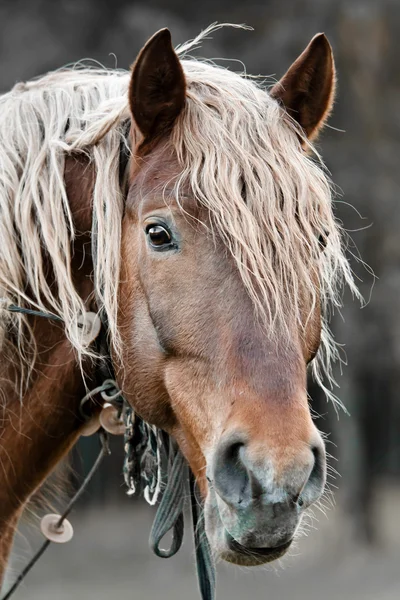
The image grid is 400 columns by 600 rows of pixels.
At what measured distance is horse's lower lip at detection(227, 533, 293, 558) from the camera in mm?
2180

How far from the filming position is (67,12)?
9.35 m

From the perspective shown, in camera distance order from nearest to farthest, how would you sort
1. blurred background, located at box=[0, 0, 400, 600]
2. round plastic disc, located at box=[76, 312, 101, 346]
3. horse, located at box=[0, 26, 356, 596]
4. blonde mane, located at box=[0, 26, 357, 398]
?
horse, located at box=[0, 26, 356, 596]
blonde mane, located at box=[0, 26, 357, 398]
round plastic disc, located at box=[76, 312, 101, 346]
blurred background, located at box=[0, 0, 400, 600]

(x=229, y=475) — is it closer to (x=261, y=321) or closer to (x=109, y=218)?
(x=261, y=321)

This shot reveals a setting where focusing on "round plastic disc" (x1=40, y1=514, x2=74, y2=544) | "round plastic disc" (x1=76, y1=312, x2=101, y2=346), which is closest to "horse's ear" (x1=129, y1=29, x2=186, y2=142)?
"round plastic disc" (x1=76, y1=312, x2=101, y2=346)

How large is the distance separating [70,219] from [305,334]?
2.71 feet

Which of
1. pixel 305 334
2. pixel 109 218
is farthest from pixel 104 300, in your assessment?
pixel 305 334

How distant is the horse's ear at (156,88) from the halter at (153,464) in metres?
0.16

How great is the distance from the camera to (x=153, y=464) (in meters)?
2.85

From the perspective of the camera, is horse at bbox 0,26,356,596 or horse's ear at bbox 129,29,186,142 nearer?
horse at bbox 0,26,356,596

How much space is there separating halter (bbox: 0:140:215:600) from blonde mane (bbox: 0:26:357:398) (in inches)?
2.5

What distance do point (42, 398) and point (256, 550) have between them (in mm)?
952

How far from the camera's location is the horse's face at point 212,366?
6.90ft

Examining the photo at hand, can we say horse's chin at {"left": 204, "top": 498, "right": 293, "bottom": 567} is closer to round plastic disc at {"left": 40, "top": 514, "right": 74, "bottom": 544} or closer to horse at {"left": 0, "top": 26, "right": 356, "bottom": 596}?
horse at {"left": 0, "top": 26, "right": 356, "bottom": 596}

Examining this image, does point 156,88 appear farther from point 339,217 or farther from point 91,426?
point 339,217
